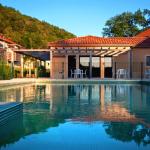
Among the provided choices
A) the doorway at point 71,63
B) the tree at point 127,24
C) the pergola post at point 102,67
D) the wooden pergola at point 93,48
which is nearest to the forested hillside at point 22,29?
the tree at point 127,24

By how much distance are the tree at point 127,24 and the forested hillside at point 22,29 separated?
838 cm

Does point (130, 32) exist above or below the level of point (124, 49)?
above

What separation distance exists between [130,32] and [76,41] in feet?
67.9

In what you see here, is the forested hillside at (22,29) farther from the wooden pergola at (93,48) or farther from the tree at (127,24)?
the wooden pergola at (93,48)

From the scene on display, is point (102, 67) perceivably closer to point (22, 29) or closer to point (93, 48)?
point (93, 48)

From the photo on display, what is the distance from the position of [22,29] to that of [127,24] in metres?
14.8

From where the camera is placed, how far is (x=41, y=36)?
43.0 m

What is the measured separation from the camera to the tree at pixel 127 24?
49625 millimetres

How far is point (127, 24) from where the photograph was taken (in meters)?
49.9

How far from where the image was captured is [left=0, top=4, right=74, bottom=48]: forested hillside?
41.2m

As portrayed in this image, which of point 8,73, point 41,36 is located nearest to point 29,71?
point 8,73

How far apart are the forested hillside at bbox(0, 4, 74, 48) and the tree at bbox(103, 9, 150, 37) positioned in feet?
27.5

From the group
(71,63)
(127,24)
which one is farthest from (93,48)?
(127,24)

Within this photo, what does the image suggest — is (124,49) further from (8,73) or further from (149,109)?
(149,109)
